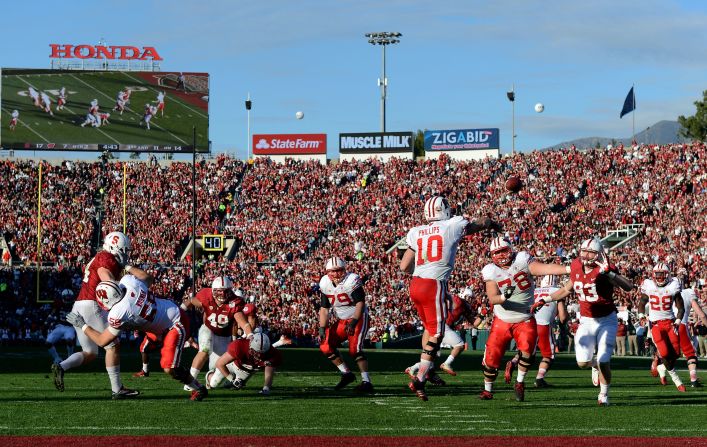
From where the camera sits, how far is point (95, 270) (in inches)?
488

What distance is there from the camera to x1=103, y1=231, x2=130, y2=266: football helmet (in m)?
12.3

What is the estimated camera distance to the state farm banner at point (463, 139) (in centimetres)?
5762

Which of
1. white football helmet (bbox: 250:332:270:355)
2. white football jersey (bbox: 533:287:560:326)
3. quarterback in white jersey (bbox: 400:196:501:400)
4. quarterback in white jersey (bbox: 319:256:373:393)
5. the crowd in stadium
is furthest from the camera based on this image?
Result: the crowd in stadium

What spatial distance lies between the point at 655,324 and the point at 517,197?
31.4 meters

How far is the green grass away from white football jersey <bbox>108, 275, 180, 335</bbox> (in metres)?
0.88

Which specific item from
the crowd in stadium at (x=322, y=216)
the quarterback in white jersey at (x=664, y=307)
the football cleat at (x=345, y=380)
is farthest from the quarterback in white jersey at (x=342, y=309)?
the crowd in stadium at (x=322, y=216)

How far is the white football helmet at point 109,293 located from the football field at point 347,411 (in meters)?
1.16

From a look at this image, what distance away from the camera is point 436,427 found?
9836 mm

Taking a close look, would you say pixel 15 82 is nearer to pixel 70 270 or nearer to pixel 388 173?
pixel 70 270

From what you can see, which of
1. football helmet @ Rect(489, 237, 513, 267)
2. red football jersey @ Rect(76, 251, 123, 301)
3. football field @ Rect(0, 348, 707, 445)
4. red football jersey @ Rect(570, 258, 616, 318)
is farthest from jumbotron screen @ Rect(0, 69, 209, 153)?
red football jersey @ Rect(570, 258, 616, 318)

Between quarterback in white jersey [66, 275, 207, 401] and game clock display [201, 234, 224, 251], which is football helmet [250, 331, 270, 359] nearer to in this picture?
quarterback in white jersey [66, 275, 207, 401]

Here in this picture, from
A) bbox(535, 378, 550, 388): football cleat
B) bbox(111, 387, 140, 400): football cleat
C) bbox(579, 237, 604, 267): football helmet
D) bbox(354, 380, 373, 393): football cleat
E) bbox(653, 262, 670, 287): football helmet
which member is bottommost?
bbox(535, 378, 550, 388): football cleat

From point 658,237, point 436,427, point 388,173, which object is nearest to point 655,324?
point 436,427

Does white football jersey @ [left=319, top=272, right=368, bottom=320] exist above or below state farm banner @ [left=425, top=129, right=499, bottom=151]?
below
